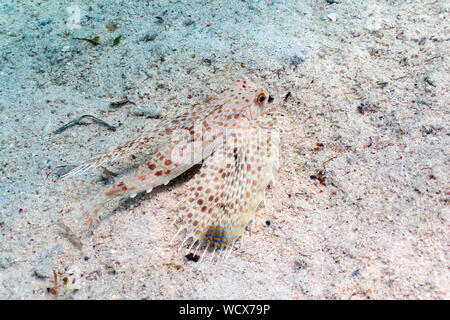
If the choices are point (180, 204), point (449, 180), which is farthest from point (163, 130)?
point (449, 180)

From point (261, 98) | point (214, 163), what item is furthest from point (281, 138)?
point (214, 163)

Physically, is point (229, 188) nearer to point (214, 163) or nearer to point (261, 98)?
point (214, 163)

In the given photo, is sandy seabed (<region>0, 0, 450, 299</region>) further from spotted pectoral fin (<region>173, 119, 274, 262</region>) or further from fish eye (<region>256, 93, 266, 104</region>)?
fish eye (<region>256, 93, 266, 104</region>)

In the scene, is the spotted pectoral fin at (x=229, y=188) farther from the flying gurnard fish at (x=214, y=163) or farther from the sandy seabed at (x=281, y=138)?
the sandy seabed at (x=281, y=138)

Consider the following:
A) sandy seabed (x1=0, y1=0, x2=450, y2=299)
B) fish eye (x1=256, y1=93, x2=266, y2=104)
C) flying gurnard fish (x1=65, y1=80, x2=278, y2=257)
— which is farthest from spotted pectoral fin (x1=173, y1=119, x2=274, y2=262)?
fish eye (x1=256, y1=93, x2=266, y2=104)
